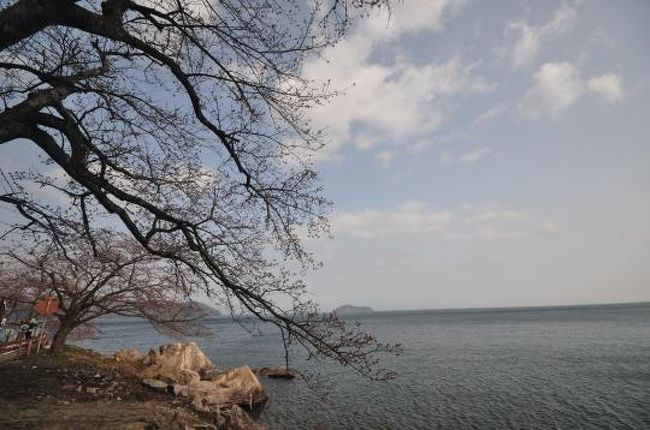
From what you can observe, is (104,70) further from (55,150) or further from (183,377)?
(183,377)

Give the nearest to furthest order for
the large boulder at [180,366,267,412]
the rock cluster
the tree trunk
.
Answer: the large boulder at [180,366,267,412], the rock cluster, the tree trunk

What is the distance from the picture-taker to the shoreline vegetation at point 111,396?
1262cm

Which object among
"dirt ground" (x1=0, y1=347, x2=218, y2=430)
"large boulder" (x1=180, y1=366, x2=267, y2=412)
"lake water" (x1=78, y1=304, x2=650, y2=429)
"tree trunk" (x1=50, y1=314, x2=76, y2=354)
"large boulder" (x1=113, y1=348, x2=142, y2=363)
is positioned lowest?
"lake water" (x1=78, y1=304, x2=650, y2=429)

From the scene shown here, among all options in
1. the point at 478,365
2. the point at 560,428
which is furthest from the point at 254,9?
the point at 478,365

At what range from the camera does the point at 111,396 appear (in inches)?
622

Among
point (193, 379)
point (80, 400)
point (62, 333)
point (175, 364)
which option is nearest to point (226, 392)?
point (193, 379)

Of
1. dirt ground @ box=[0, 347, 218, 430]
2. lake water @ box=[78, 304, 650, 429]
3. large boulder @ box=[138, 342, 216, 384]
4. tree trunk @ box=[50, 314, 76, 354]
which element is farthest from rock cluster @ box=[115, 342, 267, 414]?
tree trunk @ box=[50, 314, 76, 354]

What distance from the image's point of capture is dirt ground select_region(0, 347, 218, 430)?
40.3ft

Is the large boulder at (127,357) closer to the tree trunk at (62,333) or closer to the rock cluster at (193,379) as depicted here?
the rock cluster at (193,379)

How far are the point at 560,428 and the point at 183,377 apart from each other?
62.7 feet

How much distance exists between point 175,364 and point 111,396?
9.44 meters

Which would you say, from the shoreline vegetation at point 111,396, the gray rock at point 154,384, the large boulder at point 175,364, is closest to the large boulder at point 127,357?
the shoreline vegetation at point 111,396

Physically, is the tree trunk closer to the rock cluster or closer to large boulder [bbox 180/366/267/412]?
the rock cluster

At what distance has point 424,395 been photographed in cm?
2855
